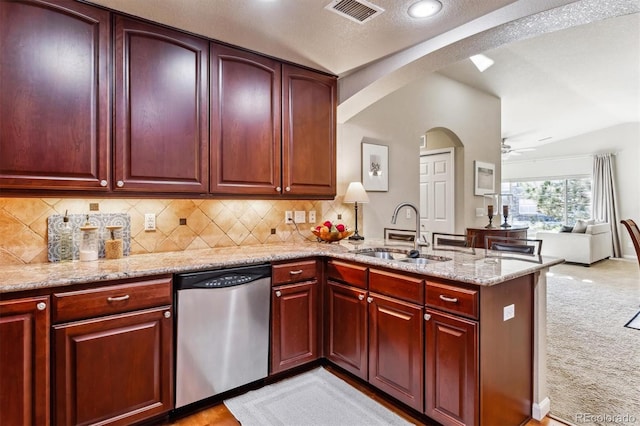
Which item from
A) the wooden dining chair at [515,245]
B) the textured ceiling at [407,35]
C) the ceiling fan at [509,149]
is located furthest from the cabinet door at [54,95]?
the ceiling fan at [509,149]

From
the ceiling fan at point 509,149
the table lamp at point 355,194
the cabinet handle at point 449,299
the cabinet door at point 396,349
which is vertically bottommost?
the cabinet door at point 396,349

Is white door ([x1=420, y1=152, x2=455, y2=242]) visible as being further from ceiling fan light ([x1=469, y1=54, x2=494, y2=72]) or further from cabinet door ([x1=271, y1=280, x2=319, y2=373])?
cabinet door ([x1=271, y1=280, x2=319, y2=373])

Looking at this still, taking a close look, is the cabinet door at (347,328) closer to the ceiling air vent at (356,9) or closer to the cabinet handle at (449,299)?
the cabinet handle at (449,299)

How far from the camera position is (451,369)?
5.88 ft

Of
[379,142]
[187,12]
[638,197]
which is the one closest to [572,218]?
[638,197]

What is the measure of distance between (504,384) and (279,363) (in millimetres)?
1389

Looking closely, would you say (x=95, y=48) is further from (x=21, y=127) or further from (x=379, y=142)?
(x=379, y=142)

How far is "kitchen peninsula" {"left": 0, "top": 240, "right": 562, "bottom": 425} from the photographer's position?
5.35 feet

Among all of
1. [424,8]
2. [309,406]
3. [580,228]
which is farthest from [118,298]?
[580,228]

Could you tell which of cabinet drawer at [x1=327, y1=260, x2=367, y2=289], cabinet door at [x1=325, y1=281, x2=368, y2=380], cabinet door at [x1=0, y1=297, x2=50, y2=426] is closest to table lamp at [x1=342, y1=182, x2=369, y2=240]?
cabinet drawer at [x1=327, y1=260, x2=367, y2=289]

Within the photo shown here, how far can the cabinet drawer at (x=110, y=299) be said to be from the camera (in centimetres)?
163

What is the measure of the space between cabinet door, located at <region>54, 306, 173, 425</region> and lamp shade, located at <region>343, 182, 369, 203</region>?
6.19 feet

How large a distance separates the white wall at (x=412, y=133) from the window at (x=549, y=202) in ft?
15.8

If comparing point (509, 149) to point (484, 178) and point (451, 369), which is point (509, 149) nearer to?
point (484, 178)
